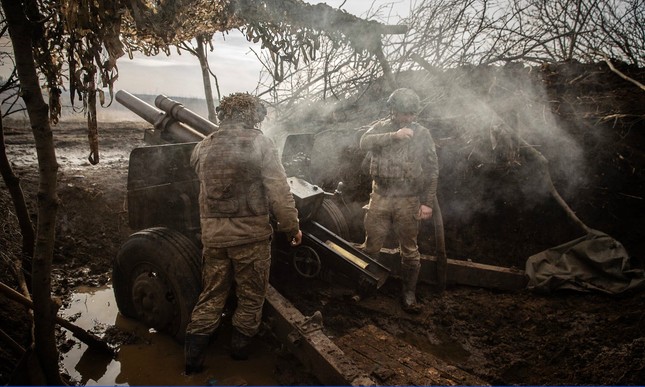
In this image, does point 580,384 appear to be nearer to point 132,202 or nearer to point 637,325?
point 637,325

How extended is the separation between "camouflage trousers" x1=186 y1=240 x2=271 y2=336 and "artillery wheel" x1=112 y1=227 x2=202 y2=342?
0.75 feet

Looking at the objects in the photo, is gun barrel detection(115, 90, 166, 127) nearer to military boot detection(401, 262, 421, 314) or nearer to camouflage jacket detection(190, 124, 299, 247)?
camouflage jacket detection(190, 124, 299, 247)

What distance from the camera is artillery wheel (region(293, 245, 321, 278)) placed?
3783 mm

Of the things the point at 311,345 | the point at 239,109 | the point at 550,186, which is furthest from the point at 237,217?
the point at 550,186

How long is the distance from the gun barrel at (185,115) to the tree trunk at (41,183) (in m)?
2.48

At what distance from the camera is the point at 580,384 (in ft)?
9.14

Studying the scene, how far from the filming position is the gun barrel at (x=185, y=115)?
447cm

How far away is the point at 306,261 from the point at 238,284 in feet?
2.84

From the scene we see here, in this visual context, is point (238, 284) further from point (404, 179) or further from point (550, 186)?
point (550, 186)

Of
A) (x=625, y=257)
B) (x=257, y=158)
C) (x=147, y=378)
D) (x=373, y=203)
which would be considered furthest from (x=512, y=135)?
(x=147, y=378)

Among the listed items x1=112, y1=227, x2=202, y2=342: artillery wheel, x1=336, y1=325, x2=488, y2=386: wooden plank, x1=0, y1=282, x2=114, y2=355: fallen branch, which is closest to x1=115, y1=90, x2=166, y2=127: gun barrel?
x1=112, y1=227, x2=202, y2=342: artillery wheel

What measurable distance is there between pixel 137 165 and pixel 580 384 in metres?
4.23

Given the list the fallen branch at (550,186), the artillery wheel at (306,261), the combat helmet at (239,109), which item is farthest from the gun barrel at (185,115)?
the fallen branch at (550,186)

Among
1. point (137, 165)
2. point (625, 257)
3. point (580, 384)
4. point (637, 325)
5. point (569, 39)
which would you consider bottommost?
point (580, 384)
